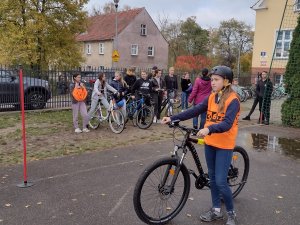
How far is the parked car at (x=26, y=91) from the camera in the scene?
43.0ft

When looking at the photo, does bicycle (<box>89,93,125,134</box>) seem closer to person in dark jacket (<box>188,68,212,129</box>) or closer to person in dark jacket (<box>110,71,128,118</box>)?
person in dark jacket (<box>110,71,128,118</box>)

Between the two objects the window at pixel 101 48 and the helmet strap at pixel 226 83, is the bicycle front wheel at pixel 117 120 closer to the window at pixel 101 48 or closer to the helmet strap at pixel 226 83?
the helmet strap at pixel 226 83

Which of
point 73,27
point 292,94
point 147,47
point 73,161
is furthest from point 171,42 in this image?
point 73,161

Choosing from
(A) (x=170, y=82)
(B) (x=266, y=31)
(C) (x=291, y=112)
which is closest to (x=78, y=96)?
(A) (x=170, y=82)

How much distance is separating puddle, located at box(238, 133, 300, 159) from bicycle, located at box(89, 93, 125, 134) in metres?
3.43

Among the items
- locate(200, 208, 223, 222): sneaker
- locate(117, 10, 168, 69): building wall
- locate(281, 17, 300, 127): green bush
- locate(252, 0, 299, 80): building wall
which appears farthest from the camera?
locate(117, 10, 168, 69): building wall

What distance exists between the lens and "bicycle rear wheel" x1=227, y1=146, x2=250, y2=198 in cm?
473

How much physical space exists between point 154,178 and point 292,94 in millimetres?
8603

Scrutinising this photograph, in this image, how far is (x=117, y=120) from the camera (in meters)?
9.66

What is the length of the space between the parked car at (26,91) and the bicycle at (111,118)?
15.2 feet

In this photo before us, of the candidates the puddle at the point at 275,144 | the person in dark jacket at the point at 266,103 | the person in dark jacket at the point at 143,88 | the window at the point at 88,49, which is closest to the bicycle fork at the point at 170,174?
the puddle at the point at 275,144

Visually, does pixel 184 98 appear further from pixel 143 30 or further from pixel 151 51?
pixel 151 51

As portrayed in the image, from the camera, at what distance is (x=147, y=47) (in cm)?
4566

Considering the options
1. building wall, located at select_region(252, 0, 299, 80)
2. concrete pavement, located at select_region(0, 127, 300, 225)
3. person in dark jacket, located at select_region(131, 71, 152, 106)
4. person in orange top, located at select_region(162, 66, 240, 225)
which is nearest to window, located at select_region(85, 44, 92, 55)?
building wall, located at select_region(252, 0, 299, 80)
